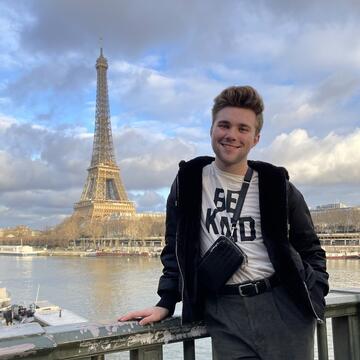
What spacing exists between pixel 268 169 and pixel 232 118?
22 centimetres

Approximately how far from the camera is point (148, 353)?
1.59 meters

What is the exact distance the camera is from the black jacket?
1578 millimetres

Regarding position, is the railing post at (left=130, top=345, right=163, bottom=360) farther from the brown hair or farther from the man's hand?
the brown hair

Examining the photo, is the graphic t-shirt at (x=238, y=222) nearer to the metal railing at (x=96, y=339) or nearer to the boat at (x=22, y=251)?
the metal railing at (x=96, y=339)

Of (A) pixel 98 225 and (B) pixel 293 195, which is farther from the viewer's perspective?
(A) pixel 98 225

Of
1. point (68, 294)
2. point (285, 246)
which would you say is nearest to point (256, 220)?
point (285, 246)

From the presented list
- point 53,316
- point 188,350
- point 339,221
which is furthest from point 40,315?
point 339,221

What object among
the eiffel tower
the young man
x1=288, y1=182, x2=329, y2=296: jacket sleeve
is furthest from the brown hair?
the eiffel tower

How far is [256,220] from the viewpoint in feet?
5.39

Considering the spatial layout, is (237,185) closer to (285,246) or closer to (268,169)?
(268,169)

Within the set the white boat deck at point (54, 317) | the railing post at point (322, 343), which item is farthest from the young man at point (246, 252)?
the white boat deck at point (54, 317)

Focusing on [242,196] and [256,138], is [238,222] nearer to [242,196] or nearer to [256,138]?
[242,196]

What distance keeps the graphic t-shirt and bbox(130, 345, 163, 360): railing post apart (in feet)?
1.04

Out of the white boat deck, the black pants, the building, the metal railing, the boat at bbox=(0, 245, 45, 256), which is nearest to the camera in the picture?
the metal railing
